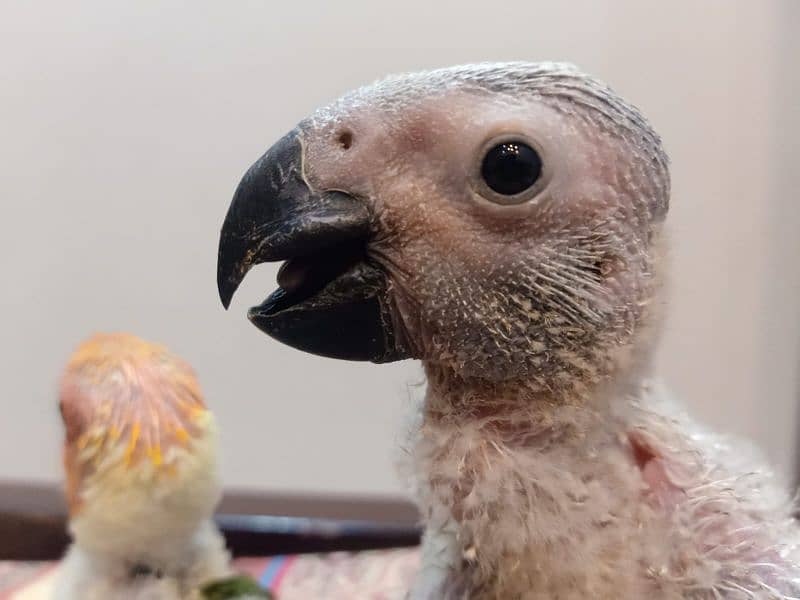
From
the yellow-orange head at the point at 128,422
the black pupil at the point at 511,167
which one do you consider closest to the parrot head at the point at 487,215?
the black pupil at the point at 511,167

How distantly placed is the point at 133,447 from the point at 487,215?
0.36 metres

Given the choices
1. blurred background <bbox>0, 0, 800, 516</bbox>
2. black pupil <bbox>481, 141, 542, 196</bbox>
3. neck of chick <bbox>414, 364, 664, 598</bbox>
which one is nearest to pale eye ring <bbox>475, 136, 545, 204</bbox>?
black pupil <bbox>481, 141, 542, 196</bbox>

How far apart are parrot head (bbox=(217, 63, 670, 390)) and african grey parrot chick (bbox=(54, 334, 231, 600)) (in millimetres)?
243

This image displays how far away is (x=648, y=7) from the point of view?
3.52 ft

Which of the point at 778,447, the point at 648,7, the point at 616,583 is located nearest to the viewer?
the point at 616,583

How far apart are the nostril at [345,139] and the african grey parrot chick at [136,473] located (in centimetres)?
31

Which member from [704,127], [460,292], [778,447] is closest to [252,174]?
[460,292]

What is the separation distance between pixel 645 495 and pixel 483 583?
11cm

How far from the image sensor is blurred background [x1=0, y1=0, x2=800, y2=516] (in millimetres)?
1086

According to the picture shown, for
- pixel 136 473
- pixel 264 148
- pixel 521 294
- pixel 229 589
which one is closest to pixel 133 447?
pixel 136 473

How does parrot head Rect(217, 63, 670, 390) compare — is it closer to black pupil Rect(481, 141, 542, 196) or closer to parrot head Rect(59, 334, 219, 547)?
black pupil Rect(481, 141, 542, 196)

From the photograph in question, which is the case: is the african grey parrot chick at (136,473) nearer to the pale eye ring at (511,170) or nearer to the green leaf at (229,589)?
the green leaf at (229,589)

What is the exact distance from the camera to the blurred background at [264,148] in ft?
3.56

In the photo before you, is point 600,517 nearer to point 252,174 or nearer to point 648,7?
point 252,174
